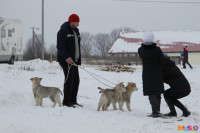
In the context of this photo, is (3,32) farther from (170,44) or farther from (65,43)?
Answer: (170,44)

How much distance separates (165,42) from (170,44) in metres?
0.88

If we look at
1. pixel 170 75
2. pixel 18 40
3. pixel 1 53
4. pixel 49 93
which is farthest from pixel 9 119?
pixel 18 40

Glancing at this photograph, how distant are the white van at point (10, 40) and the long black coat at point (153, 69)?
58.3 ft

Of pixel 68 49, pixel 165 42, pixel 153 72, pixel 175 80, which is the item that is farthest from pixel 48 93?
pixel 165 42

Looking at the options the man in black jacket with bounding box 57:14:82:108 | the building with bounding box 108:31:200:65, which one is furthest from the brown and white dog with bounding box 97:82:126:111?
the building with bounding box 108:31:200:65

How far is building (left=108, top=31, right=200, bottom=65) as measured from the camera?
35375 mm

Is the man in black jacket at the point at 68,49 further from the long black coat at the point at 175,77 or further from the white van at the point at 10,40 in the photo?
the white van at the point at 10,40

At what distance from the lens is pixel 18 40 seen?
906 inches

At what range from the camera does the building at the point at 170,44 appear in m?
35.4

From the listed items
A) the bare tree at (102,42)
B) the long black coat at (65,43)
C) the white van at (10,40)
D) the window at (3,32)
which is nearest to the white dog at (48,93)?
the long black coat at (65,43)

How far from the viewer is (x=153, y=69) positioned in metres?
5.68

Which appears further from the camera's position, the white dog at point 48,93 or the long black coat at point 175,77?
the white dog at point 48,93

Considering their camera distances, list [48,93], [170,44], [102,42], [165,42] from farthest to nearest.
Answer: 1. [102,42]
2. [165,42]
3. [170,44]
4. [48,93]

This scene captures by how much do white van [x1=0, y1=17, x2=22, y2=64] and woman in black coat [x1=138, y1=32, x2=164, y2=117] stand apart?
17768mm
